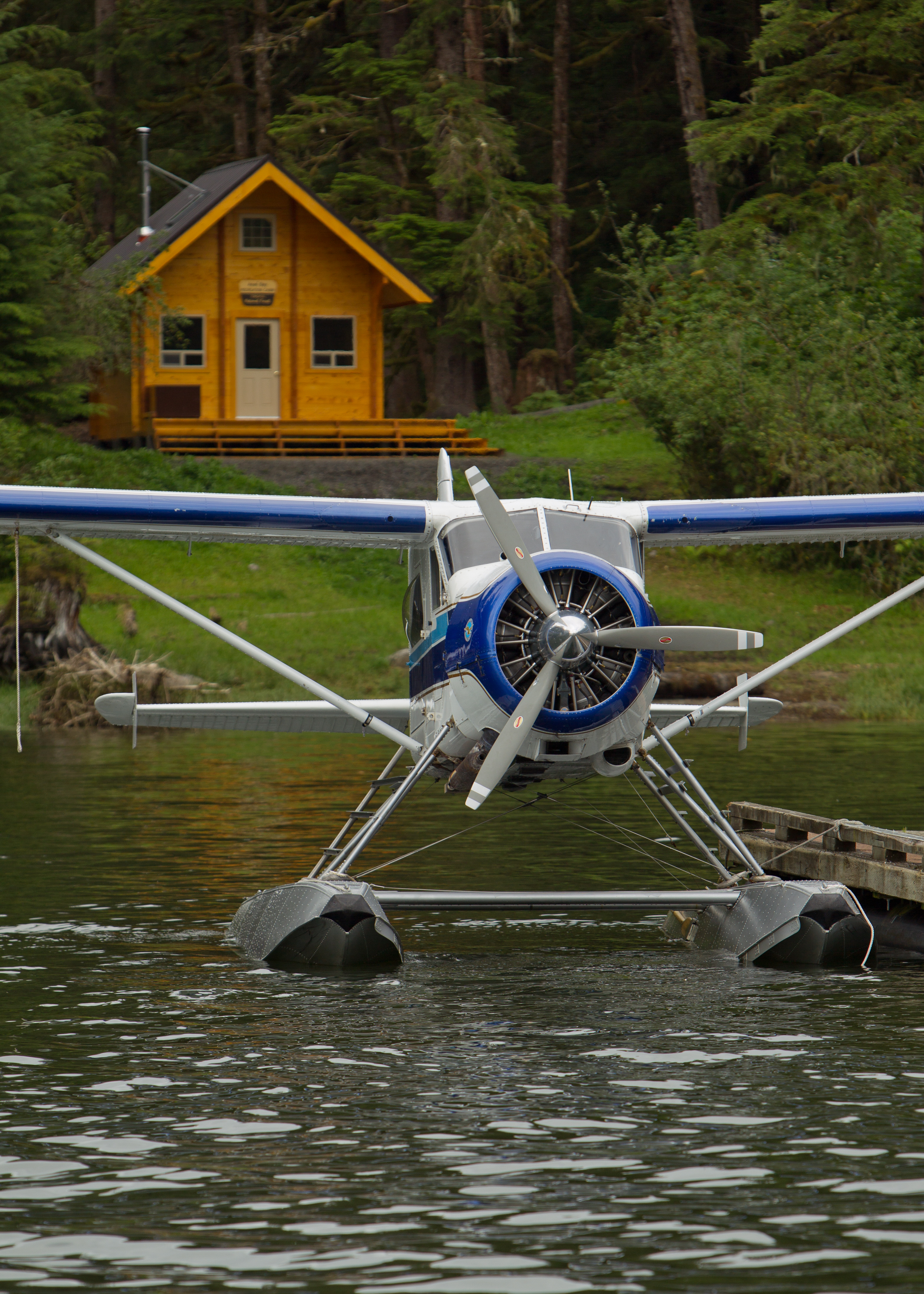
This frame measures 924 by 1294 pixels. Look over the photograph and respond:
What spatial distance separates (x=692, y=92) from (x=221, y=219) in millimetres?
11572

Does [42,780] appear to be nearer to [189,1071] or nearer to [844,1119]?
[189,1071]

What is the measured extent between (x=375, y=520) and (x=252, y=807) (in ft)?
23.7

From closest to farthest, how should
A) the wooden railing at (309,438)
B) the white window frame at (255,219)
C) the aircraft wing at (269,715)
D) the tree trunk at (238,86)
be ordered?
the aircraft wing at (269,715)
the wooden railing at (309,438)
the white window frame at (255,219)
the tree trunk at (238,86)

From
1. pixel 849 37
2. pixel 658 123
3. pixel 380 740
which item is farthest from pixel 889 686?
pixel 658 123

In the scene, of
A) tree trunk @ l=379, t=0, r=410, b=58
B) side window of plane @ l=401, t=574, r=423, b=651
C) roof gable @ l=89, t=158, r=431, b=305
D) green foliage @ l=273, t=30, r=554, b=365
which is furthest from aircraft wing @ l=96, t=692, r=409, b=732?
tree trunk @ l=379, t=0, r=410, b=58

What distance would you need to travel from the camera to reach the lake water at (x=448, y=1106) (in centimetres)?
507

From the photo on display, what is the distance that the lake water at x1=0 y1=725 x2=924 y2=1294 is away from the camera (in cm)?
507

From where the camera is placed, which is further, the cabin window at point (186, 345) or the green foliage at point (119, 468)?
the cabin window at point (186, 345)

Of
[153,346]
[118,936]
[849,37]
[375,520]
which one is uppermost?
[849,37]

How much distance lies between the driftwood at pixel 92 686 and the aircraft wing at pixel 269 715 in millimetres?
12449

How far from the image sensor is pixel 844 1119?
21.2 ft

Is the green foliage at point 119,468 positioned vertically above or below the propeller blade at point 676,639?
above

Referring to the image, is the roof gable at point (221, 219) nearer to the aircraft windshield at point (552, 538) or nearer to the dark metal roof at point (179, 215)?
the dark metal roof at point (179, 215)

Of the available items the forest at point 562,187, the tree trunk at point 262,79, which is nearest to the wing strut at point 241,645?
the forest at point 562,187
